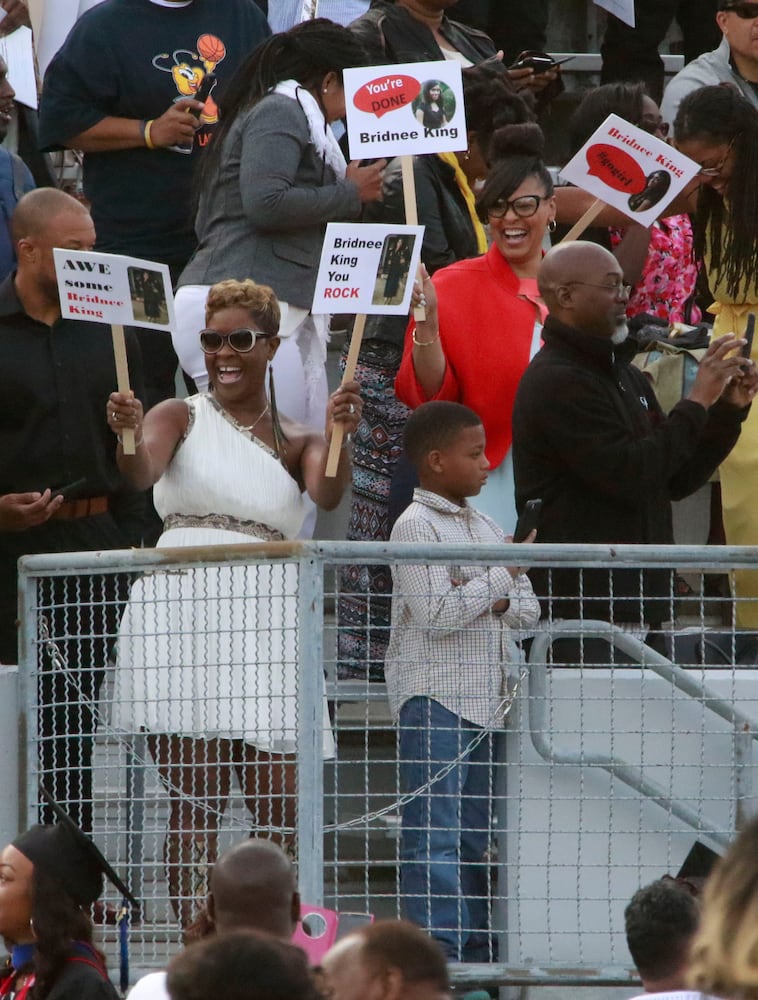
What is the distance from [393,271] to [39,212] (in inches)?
46.0

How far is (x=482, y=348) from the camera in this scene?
6.56 meters

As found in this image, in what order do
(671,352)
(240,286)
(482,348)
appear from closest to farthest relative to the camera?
(240,286) < (482,348) < (671,352)

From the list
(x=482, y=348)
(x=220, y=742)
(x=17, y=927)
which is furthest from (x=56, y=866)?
(x=482, y=348)

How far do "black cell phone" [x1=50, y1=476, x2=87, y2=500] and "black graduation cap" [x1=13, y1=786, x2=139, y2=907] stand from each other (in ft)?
4.46

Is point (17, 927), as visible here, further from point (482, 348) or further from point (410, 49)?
point (410, 49)

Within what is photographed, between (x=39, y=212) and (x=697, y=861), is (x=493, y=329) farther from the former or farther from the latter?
(x=697, y=861)

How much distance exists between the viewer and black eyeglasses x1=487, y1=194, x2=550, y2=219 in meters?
6.77

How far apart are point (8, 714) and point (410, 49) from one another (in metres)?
3.31

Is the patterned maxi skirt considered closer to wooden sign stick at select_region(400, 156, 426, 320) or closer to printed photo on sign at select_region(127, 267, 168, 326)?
wooden sign stick at select_region(400, 156, 426, 320)

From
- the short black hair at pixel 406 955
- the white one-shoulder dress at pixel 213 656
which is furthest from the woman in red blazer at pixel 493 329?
the short black hair at pixel 406 955

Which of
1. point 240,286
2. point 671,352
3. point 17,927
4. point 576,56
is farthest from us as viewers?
point 576,56

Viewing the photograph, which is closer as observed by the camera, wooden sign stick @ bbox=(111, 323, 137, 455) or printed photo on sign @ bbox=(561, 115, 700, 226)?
wooden sign stick @ bbox=(111, 323, 137, 455)

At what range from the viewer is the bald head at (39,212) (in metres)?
6.20

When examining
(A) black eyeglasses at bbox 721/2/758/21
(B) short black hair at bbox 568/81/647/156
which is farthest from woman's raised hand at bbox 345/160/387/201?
(A) black eyeglasses at bbox 721/2/758/21
